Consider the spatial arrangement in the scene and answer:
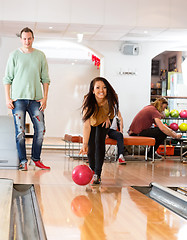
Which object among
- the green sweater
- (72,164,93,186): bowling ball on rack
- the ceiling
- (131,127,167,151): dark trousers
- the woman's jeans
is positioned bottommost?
(72,164,93,186): bowling ball on rack

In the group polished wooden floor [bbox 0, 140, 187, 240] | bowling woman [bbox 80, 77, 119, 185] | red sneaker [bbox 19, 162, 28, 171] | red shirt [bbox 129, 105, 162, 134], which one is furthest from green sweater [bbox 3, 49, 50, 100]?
red shirt [bbox 129, 105, 162, 134]

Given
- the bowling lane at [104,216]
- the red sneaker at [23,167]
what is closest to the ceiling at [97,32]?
the red sneaker at [23,167]

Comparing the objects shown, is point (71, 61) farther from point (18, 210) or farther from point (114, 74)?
point (18, 210)

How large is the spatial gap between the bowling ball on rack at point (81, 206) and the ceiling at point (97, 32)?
4.91m

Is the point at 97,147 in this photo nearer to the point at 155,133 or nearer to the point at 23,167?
the point at 23,167

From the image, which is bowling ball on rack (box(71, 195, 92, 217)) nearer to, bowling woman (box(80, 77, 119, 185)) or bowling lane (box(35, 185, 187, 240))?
bowling lane (box(35, 185, 187, 240))

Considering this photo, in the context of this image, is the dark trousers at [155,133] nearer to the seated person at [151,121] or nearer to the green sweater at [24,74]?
the seated person at [151,121]

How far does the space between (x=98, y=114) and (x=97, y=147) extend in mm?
325

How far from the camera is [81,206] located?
10.8ft

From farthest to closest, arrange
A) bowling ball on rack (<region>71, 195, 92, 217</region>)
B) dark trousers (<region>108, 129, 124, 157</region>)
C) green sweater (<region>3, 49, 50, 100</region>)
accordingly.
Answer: dark trousers (<region>108, 129, 124, 157</region>) → green sweater (<region>3, 49, 50, 100</region>) → bowling ball on rack (<region>71, 195, 92, 217</region>)

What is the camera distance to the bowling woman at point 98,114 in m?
4.39

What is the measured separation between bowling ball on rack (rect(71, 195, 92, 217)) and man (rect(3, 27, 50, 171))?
191 centimetres

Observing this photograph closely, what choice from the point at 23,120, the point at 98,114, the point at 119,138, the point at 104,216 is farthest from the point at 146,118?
the point at 104,216

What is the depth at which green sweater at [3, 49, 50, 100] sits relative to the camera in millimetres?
5363
